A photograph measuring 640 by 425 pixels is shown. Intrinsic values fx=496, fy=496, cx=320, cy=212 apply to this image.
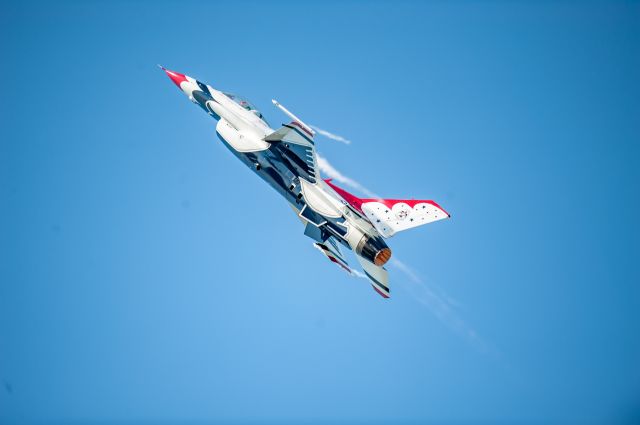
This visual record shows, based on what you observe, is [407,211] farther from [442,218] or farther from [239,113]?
[239,113]

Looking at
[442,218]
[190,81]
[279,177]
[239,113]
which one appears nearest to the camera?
[442,218]

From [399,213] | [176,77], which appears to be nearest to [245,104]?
[176,77]

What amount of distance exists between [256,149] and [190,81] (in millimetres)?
5203

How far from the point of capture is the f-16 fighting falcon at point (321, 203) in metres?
16.7

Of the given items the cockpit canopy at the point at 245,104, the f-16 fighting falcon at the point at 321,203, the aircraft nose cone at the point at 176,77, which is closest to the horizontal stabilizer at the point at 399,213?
the f-16 fighting falcon at the point at 321,203

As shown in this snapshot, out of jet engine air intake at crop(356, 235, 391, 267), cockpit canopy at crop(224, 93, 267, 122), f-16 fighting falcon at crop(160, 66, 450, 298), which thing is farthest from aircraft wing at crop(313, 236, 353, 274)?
cockpit canopy at crop(224, 93, 267, 122)

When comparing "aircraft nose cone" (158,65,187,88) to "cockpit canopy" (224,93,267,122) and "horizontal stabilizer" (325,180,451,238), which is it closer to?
"cockpit canopy" (224,93,267,122)

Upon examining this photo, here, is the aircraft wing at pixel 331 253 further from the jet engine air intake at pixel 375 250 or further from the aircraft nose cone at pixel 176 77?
the aircraft nose cone at pixel 176 77

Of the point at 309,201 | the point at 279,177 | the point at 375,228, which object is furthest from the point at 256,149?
the point at 375,228

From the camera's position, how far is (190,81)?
68.0 feet

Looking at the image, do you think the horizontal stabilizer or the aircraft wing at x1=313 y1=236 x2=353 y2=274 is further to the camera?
the aircraft wing at x1=313 y1=236 x2=353 y2=274

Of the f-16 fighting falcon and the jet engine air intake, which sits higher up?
the f-16 fighting falcon

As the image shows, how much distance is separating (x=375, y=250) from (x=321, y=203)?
8.26 feet

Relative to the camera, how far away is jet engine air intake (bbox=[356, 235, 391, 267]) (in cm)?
1652
